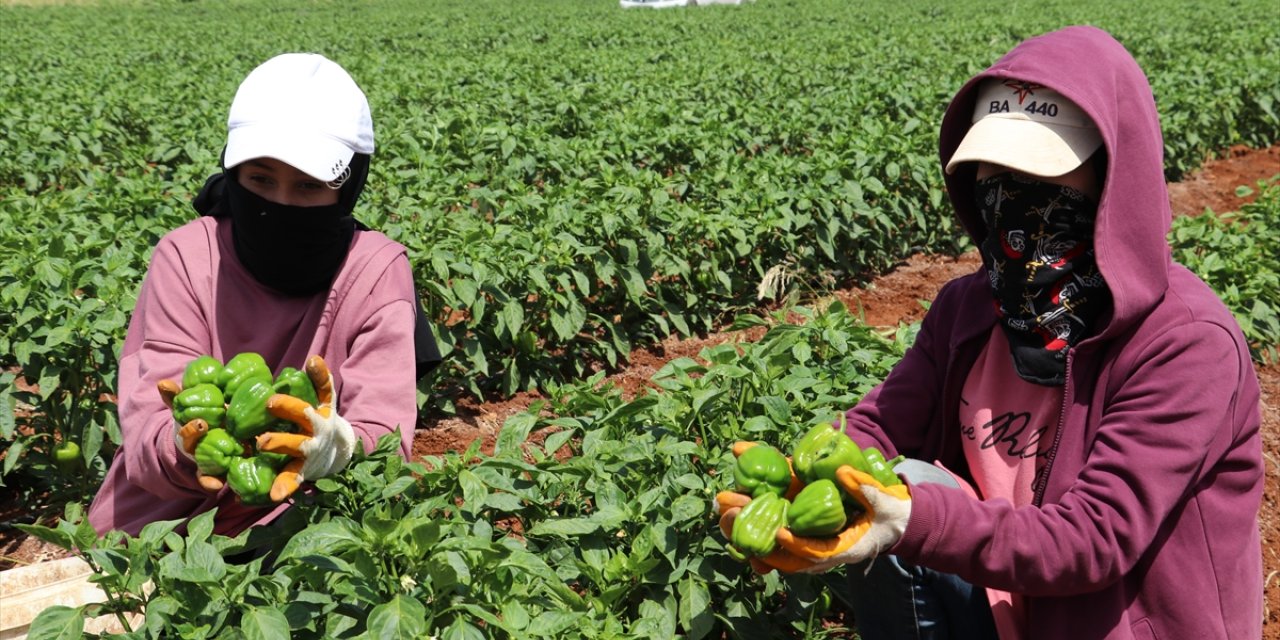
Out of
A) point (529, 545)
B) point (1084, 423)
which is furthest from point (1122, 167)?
point (529, 545)

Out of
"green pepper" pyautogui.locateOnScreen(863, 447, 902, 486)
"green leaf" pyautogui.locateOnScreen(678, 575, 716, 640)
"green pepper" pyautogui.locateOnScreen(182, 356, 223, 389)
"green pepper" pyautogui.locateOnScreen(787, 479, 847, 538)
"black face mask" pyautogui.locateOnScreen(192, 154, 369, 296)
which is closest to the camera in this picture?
"green pepper" pyautogui.locateOnScreen(787, 479, 847, 538)

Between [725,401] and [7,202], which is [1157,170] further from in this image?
[7,202]

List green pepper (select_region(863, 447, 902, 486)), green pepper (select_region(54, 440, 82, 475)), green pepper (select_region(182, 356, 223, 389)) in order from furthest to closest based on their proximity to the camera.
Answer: green pepper (select_region(54, 440, 82, 475)) < green pepper (select_region(182, 356, 223, 389)) < green pepper (select_region(863, 447, 902, 486))

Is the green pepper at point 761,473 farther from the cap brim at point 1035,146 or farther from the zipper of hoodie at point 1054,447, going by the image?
the cap brim at point 1035,146

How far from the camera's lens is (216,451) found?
2.25 m

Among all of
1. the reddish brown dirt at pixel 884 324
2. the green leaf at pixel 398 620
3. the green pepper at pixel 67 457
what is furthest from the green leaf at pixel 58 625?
the green pepper at pixel 67 457

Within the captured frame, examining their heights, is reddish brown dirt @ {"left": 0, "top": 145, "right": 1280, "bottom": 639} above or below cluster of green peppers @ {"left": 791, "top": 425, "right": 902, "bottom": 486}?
below

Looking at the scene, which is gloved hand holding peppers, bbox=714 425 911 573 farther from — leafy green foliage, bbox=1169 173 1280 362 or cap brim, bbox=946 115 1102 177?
leafy green foliage, bbox=1169 173 1280 362

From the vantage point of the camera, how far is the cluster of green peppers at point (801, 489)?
6.34ft

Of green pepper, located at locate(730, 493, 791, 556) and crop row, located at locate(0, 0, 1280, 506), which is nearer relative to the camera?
green pepper, located at locate(730, 493, 791, 556)

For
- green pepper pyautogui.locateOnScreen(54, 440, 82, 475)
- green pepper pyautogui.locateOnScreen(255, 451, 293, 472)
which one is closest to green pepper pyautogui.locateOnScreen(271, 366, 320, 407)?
green pepper pyautogui.locateOnScreen(255, 451, 293, 472)

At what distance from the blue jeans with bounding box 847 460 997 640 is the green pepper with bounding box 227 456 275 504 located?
124cm

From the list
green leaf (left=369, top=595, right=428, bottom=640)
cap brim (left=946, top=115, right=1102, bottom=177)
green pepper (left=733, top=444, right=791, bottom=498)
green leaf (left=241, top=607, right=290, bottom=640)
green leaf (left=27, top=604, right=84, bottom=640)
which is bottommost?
green leaf (left=369, top=595, right=428, bottom=640)

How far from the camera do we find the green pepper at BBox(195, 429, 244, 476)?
7.38ft
